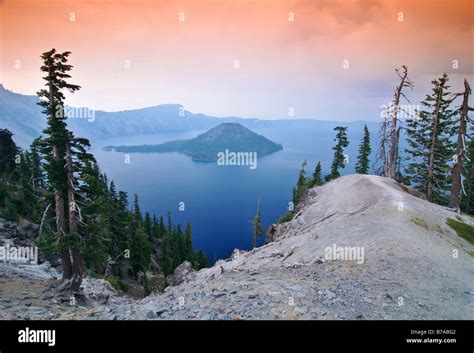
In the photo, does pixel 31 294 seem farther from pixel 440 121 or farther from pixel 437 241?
pixel 440 121

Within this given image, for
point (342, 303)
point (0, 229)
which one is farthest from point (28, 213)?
point (342, 303)

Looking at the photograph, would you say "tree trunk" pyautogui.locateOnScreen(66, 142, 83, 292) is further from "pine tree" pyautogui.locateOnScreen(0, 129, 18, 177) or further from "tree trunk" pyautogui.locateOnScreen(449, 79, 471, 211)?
"pine tree" pyautogui.locateOnScreen(0, 129, 18, 177)

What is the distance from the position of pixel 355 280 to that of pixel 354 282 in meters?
0.23

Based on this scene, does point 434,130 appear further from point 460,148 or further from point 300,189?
point 300,189

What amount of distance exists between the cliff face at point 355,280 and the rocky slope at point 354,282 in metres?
0.04

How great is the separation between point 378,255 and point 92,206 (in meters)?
18.3

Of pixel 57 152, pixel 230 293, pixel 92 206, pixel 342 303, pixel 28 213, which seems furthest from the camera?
pixel 28 213

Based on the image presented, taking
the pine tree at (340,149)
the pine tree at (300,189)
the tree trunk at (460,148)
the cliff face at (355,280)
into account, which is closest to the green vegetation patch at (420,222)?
the cliff face at (355,280)

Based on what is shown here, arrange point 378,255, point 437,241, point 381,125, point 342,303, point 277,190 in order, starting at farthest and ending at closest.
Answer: point 277,190
point 381,125
point 437,241
point 378,255
point 342,303

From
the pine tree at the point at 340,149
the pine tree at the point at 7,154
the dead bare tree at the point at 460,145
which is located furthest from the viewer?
the pine tree at the point at 340,149

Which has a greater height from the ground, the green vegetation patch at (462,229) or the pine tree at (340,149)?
the pine tree at (340,149)

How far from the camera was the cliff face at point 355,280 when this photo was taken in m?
9.00

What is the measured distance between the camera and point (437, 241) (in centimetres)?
1611

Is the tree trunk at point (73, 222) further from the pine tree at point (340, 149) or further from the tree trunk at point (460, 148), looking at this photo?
the pine tree at point (340, 149)
